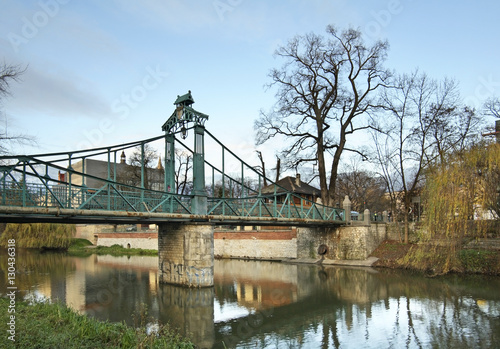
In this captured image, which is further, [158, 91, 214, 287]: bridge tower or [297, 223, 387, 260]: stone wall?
[297, 223, 387, 260]: stone wall

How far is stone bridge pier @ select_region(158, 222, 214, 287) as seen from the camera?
15734mm

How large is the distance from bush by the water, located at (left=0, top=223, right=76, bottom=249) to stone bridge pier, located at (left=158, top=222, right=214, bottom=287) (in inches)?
813

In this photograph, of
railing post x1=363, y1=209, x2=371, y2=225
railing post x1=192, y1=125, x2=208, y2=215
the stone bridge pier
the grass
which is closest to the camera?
the stone bridge pier

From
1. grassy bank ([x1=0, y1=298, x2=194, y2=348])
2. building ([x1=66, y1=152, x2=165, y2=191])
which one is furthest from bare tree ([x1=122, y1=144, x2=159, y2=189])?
grassy bank ([x1=0, y1=298, x2=194, y2=348])

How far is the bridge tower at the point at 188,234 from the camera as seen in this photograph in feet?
51.8

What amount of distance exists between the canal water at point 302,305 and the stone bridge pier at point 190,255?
50 centimetres

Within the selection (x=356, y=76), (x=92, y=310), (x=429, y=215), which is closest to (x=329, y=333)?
(x=92, y=310)

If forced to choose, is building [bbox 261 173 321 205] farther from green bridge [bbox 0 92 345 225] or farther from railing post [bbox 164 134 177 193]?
railing post [bbox 164 134 177 193]

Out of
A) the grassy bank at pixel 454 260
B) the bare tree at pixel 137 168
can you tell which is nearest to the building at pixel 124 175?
the bare tree at pixel 137 168

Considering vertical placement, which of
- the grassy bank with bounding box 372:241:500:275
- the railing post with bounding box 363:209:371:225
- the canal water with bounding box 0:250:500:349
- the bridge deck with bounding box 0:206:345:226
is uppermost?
the bridge deck with bounding box 0:206:345:226

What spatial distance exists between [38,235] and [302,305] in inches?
1069

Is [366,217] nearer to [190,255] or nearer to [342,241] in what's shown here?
[342,241]

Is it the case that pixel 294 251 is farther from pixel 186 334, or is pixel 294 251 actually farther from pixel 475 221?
pixel 186 334

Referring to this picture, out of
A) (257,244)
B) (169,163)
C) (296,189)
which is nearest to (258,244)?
(257,244)
